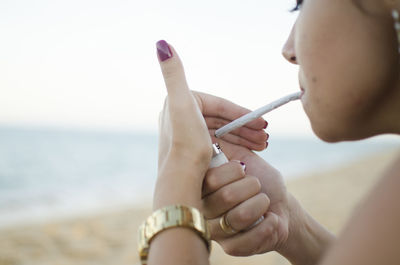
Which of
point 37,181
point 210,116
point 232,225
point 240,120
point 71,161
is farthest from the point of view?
point 71,161

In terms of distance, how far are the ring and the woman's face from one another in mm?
437

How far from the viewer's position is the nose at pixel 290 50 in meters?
1.17

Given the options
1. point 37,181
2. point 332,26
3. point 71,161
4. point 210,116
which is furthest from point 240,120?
point 71,161

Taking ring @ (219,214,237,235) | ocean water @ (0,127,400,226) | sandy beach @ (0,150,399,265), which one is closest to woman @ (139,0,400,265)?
ring @ (219,214,237,235)

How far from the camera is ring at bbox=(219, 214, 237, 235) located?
4.18 feet

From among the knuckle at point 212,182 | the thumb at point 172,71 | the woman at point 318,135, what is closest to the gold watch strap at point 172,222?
the woman at point 318,135

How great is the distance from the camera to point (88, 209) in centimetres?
728

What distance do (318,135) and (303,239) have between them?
21.6 inches

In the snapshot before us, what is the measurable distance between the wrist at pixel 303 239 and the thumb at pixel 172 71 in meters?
0.71

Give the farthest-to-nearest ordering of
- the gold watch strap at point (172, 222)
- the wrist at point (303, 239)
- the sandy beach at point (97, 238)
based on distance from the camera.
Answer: the sandy beach at point (97, 238)
the wrist at point (303, 239)
the gold watch strap at point (172, 222)

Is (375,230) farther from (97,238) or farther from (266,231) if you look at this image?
(97,238)

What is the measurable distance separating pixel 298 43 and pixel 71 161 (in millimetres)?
18231

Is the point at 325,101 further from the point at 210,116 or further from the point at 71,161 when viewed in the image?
the point at 71,161

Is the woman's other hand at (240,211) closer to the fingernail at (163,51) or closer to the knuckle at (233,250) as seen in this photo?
the knuckle at (233,250)
